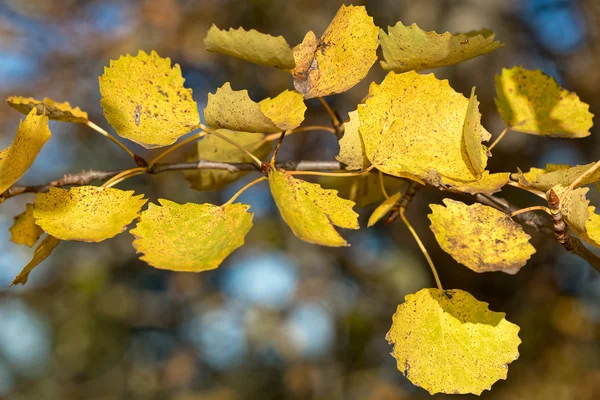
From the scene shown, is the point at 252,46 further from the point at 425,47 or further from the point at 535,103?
the point at 535,103

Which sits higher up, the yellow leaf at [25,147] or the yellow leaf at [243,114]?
the yellow leaf at [243,114]

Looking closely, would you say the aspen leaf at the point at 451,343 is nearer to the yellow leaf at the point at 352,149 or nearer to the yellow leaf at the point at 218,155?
the yellow leaf at the point at 352,149

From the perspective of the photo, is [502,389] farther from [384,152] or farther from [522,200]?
[384,152]

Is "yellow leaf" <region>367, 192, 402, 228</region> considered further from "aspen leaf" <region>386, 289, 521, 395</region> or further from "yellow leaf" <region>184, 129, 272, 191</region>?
"yellow leaf" <region>184, 129, 272, 191</region>

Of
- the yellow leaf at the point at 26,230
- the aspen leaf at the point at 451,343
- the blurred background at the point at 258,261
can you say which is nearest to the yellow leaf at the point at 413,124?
the aspen leaf at the point at 451,343

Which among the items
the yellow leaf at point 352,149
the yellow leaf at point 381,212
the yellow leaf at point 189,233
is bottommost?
the yellow leaf at point 381,212

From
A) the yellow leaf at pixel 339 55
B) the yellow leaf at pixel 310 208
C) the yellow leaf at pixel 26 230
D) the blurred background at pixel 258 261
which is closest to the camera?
the yellow leaf at pixel 310 208

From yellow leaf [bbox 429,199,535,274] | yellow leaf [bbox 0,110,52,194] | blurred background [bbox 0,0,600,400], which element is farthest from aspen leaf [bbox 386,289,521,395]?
blurred background [bbox 0,0,600,400]

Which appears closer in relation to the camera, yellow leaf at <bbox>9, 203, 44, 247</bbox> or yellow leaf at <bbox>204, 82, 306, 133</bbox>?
yellow leaf at <bbox>204, 82, 306, 133</bbox>
